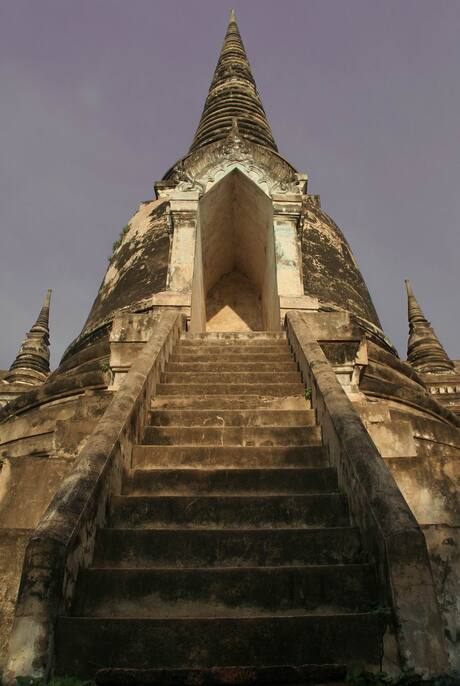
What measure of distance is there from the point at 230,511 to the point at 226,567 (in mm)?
542

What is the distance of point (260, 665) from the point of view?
2.66m

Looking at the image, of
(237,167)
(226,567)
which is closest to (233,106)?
(237,167)

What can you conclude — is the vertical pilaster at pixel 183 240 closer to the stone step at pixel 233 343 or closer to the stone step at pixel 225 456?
the stone step at pixel 233 343

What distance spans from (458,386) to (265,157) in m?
8.21

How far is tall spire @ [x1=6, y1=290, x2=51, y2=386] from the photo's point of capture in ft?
54.2

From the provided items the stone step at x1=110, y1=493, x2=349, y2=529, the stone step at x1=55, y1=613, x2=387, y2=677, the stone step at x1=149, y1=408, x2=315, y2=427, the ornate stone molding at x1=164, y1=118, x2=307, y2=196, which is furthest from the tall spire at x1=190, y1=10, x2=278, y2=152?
the stone step at x1=55, y1=613, x2=387, y2=677

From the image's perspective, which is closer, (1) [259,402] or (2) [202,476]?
(2) [202,476]

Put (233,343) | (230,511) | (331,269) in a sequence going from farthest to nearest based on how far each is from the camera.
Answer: (331,269)
(233,343)
(230,511)

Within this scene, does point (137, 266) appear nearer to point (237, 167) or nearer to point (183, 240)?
point (237, 167)

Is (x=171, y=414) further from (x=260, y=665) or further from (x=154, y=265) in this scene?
(x=154, y=265)

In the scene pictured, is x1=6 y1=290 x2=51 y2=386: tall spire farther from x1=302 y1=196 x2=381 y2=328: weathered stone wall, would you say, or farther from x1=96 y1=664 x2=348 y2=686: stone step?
x1=96 y1=664 x2=348 y2=686: stone step

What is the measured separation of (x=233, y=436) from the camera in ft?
15.9

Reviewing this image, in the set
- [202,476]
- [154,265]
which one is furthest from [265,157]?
[202,476]

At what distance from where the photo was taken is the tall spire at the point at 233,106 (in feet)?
48.0
